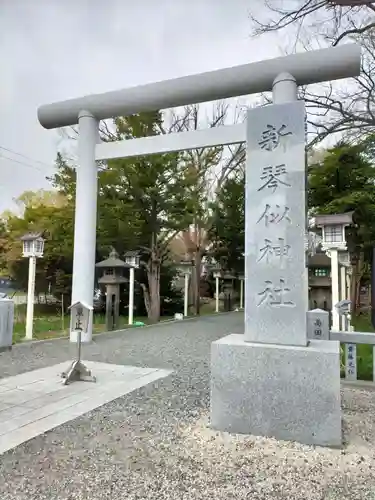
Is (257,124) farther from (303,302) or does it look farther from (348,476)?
(348,476)

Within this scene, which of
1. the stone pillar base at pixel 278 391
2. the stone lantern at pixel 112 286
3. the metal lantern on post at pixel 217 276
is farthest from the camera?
the metal lantern on post at pixel 217 276

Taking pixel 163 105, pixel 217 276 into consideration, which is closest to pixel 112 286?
pixel 163 105

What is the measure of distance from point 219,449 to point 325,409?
823 mm

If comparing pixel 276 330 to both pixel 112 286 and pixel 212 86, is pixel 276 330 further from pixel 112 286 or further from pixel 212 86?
pixel 112 286

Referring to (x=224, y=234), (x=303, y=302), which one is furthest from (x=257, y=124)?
(x=224, y=234)

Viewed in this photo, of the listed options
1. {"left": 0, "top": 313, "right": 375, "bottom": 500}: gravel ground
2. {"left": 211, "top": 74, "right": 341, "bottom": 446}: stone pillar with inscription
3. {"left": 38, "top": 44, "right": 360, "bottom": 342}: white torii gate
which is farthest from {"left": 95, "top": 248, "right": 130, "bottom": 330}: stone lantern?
{"left": 211, "top": 74, "right": 341, "bottom": 446}: stone pillar with inscription

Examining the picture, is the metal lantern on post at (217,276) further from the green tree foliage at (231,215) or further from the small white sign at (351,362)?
the small white sign at (351,362)

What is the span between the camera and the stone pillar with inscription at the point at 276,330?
2824mm

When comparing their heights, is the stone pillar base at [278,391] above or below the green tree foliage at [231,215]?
below

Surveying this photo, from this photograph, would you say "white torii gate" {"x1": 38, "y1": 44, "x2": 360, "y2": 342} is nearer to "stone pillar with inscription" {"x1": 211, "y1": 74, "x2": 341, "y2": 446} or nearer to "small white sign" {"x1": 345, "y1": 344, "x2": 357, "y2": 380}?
"stone pillar with inscription" {"x1": 211, "y1": 74, "x2": 341, "y2": 446}

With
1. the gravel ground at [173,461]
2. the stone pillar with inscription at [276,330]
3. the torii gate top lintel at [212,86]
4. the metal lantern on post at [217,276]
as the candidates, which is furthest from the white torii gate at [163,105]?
the metal lantern on post at [217,276]

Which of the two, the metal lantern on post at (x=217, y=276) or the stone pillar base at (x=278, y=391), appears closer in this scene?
the stone pillar base at (x=278, y=391)

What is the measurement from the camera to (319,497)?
82.4 inches

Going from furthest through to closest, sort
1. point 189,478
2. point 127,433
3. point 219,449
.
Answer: point 127,433 < point 219,449 < point 189,478
